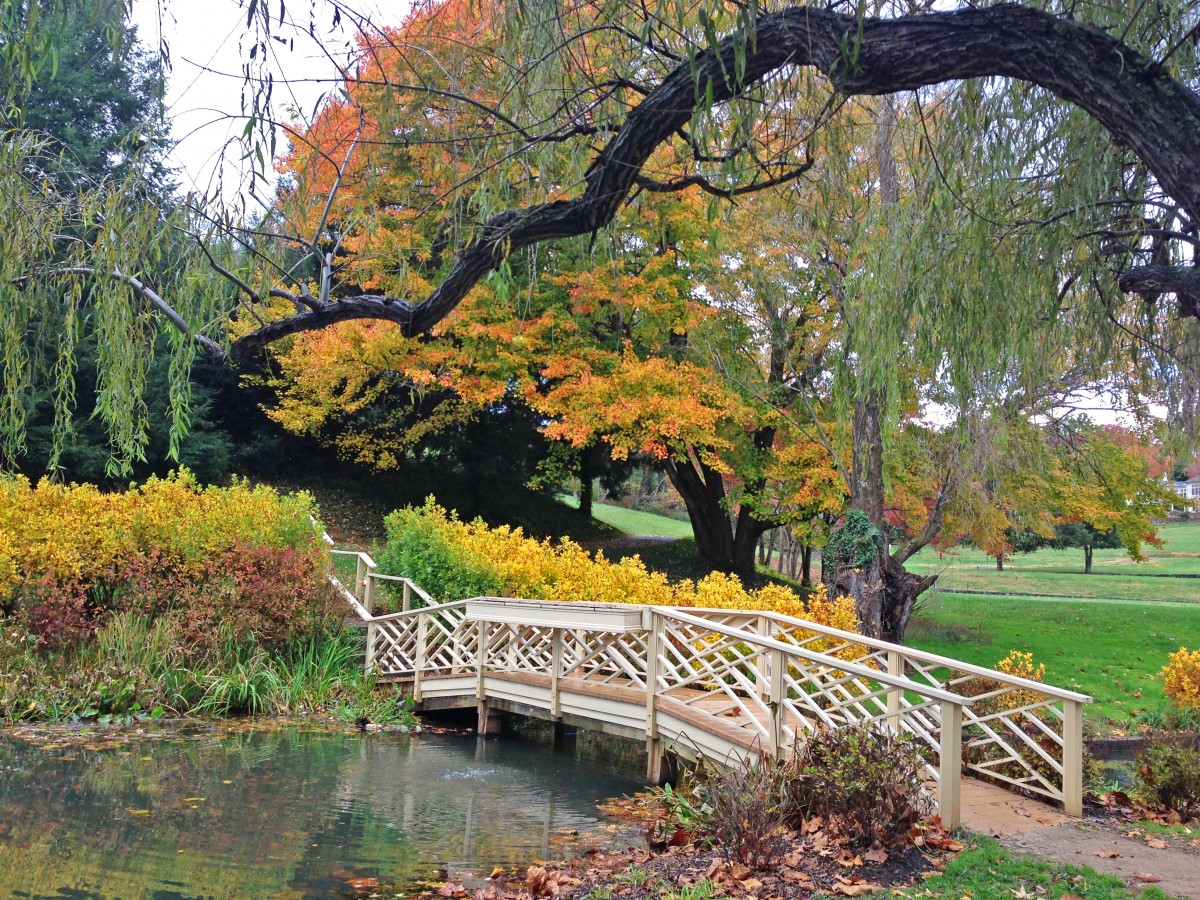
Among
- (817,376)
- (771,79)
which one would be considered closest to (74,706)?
(771,79)

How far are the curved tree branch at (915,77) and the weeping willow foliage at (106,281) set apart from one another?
152cm

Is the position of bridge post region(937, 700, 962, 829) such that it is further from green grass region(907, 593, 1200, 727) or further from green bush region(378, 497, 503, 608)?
green bush region(378, 497, 503, 608)

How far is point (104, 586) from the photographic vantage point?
12734mm

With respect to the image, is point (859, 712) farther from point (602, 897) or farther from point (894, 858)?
point (602, 897)

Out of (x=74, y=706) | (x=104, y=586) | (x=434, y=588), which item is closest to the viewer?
(x=74, y=706)

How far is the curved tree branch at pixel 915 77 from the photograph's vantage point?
3.47 metres

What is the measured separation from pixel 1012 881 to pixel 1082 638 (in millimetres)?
19023

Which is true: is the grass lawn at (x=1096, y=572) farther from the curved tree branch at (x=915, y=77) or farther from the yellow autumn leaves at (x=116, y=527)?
the curved tree branch at (x=915, y=77)

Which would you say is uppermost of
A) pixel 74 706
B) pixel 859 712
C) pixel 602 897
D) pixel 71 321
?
pixel 71 321

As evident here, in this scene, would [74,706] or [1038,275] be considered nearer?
[1038,275]

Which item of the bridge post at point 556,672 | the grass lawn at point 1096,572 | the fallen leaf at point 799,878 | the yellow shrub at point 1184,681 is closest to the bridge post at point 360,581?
the bridge post at point 556,672

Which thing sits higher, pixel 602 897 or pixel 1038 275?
pixel 1038 275

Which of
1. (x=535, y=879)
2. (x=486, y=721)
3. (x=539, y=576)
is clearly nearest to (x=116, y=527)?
(x=486, y=721)

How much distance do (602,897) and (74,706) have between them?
862 centimetres
